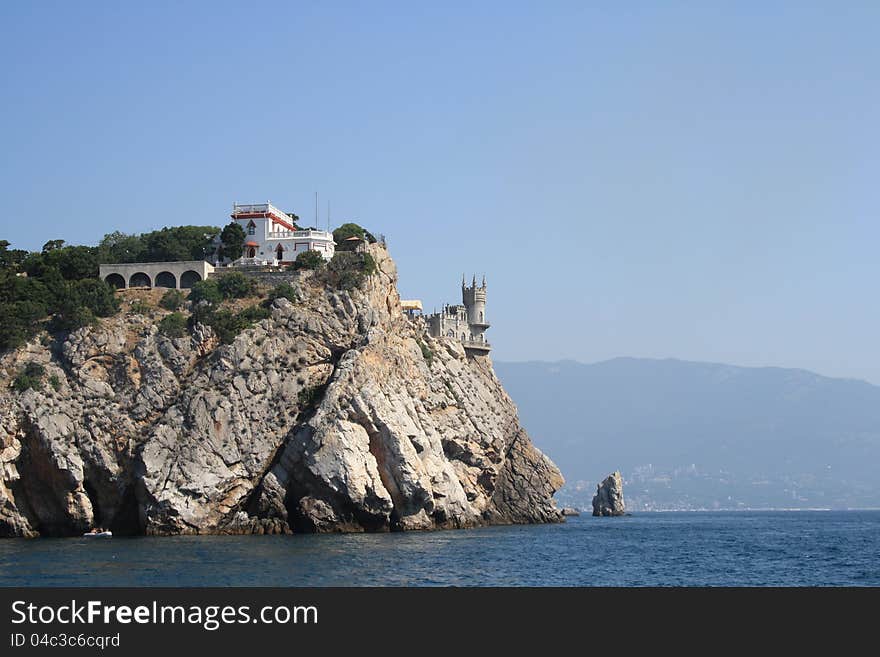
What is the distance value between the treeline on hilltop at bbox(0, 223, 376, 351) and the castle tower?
66.5 feet

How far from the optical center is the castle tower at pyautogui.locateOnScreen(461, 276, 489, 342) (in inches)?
4921

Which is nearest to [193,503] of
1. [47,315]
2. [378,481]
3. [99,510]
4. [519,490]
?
[99,510]

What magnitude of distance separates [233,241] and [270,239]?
3.32 metres

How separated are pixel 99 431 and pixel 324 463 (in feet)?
50.8

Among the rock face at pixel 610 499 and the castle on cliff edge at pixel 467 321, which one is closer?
the castle on cliff edge at pixel 467 321

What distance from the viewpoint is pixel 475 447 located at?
97.4 metres

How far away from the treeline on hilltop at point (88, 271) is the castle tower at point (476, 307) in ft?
66.5

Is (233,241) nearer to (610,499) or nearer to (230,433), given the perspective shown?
(230,433)

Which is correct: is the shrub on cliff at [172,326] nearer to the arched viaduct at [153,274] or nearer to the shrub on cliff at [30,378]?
the shrub on cliff at [30,378]

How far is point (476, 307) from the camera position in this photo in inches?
4951

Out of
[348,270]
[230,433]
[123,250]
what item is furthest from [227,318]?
[123,250]

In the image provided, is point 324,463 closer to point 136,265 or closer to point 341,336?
point 341,336

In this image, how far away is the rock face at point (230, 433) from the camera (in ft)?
250

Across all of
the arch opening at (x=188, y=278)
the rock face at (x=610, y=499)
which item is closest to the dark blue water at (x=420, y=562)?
the arch opening at (x=188, y=278)
